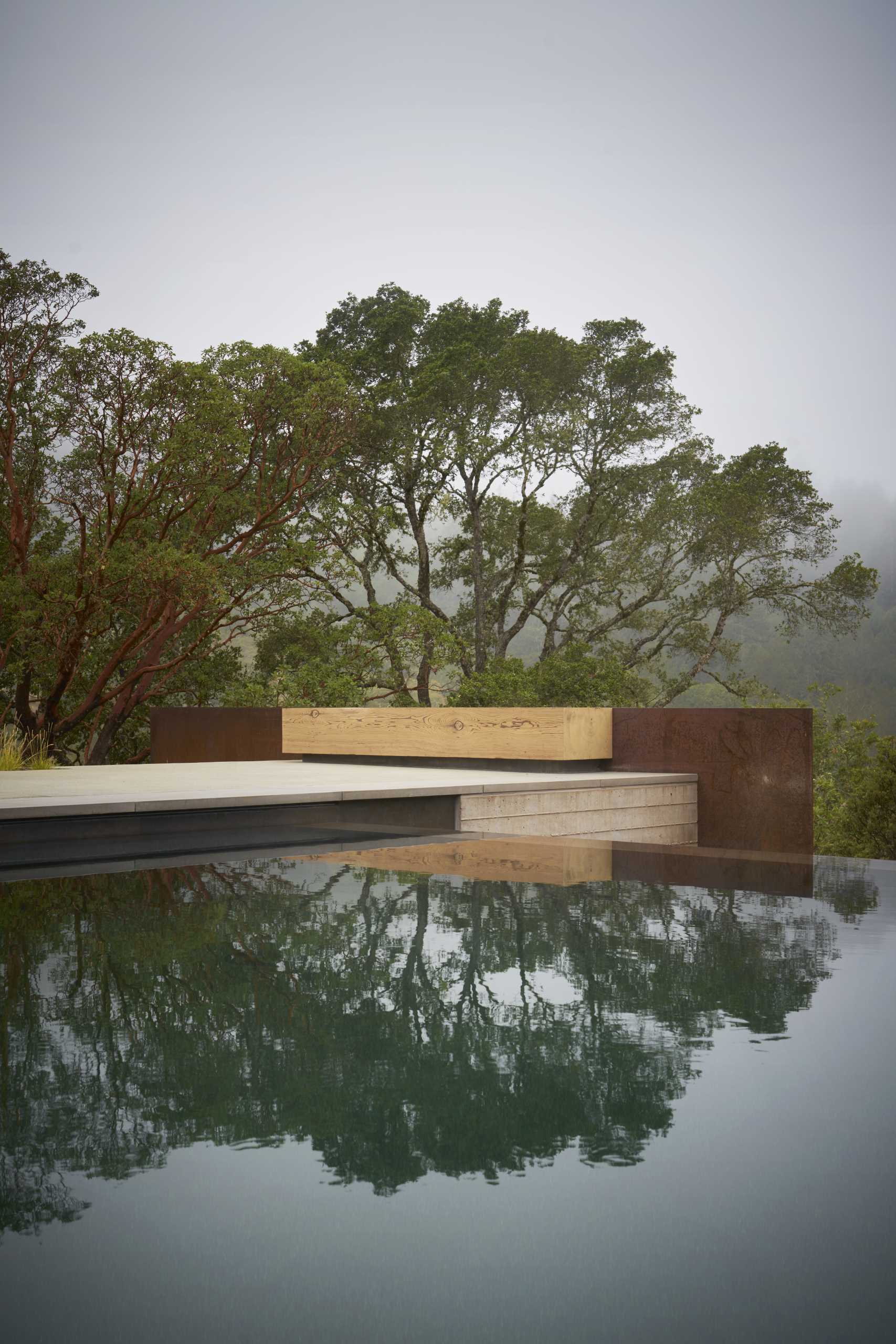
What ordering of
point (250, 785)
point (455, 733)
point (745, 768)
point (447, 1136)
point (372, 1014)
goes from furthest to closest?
point (455, 733), point (745, 768), point (250, 785), point (372, 1014), point (447, 1136)

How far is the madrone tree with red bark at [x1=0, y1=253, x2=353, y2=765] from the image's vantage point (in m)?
15.6

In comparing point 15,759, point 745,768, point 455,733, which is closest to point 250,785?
point 455,733

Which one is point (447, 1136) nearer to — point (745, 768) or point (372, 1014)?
point (372, 1014)

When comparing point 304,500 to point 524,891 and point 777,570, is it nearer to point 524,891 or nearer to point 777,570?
point 777,570

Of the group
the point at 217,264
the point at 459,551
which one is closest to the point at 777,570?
the point at 459,551

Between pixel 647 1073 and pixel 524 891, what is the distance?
1.90 metres

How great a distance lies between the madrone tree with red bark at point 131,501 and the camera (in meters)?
15.6

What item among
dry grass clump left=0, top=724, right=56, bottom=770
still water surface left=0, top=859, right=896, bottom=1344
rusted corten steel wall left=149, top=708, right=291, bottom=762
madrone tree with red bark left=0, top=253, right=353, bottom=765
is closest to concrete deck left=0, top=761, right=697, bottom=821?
dry grass clump left=0, top=724, right=56, bottom=770

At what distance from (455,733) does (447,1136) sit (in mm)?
6183

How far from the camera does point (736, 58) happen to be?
24750 mm

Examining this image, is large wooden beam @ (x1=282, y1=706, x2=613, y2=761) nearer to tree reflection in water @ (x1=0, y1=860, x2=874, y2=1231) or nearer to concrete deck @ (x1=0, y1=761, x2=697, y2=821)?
concrete deck @ (x1=0, y1=761, x2=697, y2=821)

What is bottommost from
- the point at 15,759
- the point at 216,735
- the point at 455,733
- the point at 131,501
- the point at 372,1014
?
the point at 372,1014

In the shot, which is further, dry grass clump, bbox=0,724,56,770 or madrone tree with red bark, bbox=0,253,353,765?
madrone tree with red bark, bbox=0,253,353,765

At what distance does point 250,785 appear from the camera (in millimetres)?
6074
